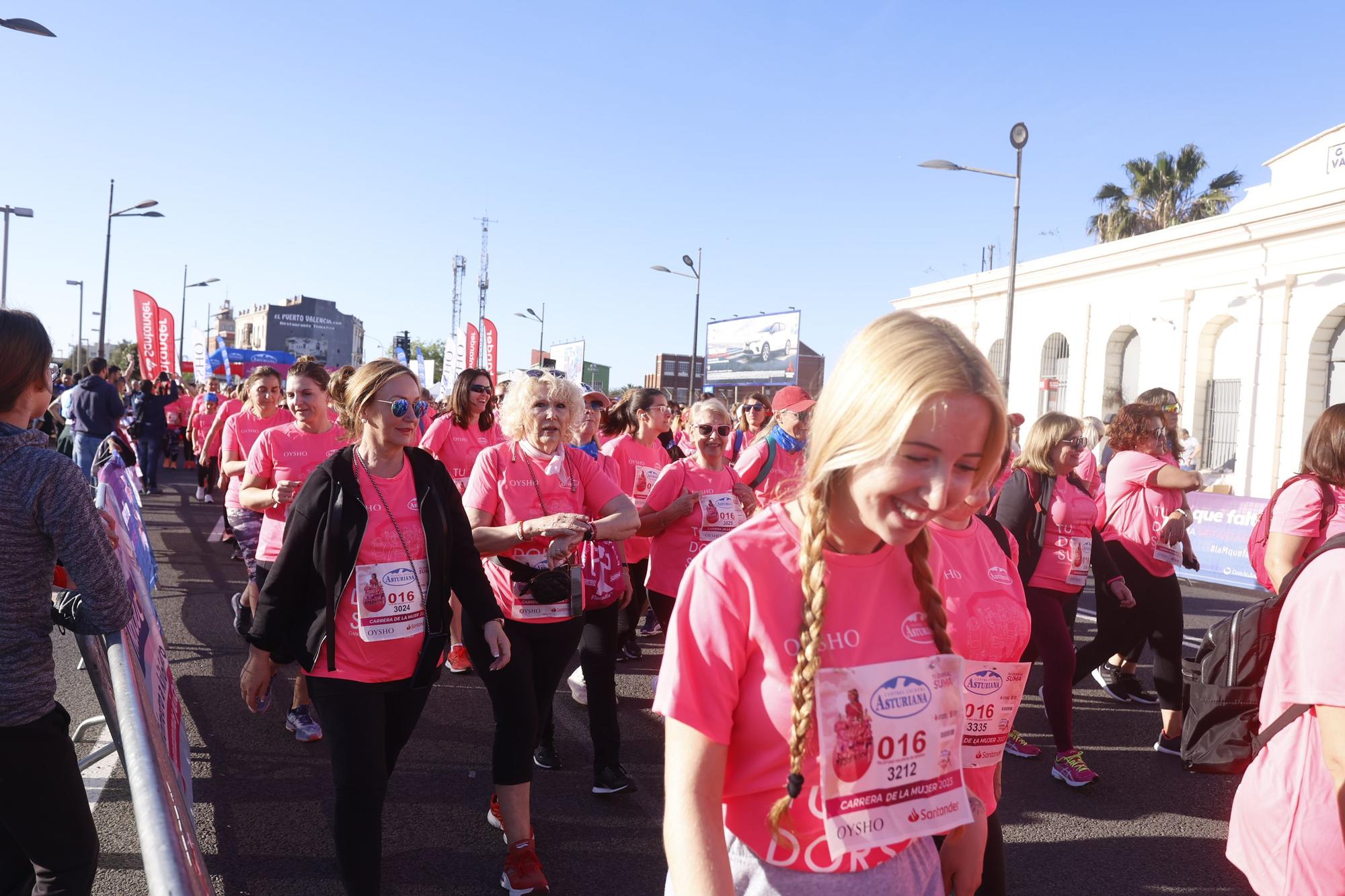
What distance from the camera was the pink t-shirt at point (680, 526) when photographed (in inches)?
204

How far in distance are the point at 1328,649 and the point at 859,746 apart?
1.16m

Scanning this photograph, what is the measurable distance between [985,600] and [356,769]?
6.38 ft

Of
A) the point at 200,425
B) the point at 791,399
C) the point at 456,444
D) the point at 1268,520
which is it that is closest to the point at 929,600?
the point at 1268,520

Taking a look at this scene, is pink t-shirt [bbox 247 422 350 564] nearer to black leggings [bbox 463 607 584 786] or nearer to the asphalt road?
the asphalt road

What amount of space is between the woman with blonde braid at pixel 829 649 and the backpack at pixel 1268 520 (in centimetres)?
229

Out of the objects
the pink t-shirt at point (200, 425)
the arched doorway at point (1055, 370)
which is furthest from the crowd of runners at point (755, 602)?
the arched doorway at point (1055, 370)

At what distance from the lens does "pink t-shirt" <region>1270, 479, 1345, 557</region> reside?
3219 millimetres

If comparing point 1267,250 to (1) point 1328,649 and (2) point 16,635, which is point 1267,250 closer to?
(1) point 1328,649

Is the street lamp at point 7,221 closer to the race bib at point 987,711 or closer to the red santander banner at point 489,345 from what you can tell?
the red santander banner at point 489,345

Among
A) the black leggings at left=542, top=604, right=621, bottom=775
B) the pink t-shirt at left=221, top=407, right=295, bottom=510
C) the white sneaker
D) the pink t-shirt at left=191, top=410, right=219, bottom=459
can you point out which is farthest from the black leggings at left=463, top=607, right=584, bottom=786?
the pink t-shirt at left=191, top=410, right=219, bottom=459

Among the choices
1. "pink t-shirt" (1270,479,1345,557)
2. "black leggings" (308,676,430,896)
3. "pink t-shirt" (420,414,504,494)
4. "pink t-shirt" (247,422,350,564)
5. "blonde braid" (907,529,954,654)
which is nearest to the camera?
"blonde braid" (907,529,954,654)

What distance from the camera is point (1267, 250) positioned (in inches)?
809

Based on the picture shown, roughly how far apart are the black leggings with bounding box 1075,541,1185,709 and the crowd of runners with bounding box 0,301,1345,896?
19 mm

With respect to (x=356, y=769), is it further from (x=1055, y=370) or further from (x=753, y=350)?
(x=753, y=350)
